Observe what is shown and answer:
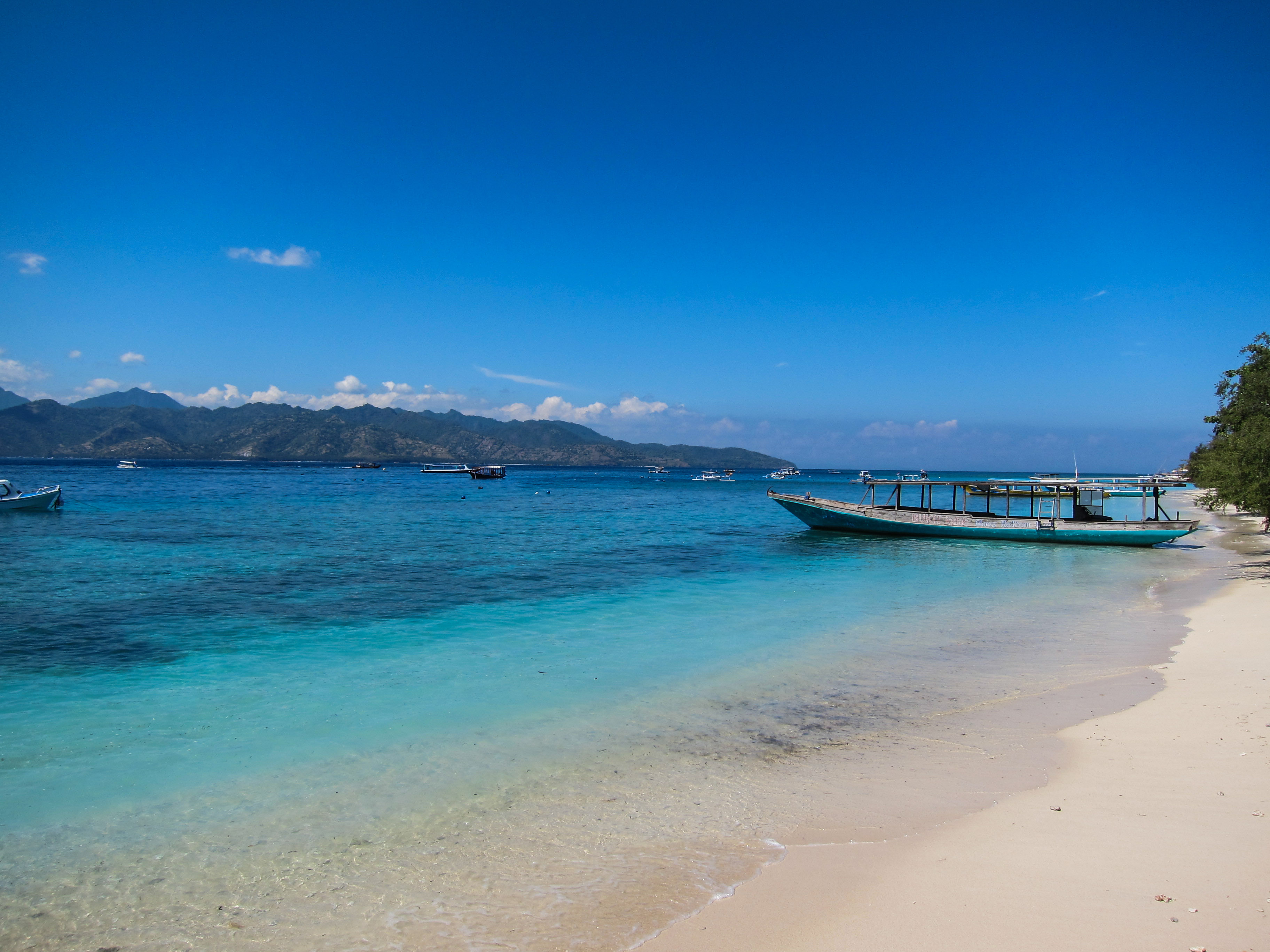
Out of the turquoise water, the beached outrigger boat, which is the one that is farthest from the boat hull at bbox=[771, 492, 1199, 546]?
the turquoise water

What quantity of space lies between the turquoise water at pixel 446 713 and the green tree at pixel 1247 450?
11.6ft

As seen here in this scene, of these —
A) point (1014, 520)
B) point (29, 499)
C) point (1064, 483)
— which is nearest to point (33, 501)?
point (29, 499)

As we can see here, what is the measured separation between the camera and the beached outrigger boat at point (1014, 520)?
95.2ft

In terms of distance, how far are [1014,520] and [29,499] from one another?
50510 mm

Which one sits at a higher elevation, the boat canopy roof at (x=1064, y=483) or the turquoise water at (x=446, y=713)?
the boat canopy roof at (x=1064, y=483)

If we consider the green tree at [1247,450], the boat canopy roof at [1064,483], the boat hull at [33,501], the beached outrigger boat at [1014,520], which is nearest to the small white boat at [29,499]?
the boat hull at [33,501]

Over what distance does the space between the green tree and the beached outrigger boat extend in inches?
164

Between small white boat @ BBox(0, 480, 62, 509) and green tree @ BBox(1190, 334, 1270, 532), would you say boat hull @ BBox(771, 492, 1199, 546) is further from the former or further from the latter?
small white boat @ BBox(0, 480, 62, 509)

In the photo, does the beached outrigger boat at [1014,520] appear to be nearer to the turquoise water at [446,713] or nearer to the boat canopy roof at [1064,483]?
the boat canopy roof at [1064,483]

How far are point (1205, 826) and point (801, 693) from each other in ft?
16.3

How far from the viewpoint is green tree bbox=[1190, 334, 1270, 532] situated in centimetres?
1738

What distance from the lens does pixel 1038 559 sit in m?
25.8

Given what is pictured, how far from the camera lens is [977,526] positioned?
101ft

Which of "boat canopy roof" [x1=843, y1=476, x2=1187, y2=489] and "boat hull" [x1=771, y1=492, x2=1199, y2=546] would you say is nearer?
"boat hull" [x1=771, y1=492, x2=1199, y2=546]
